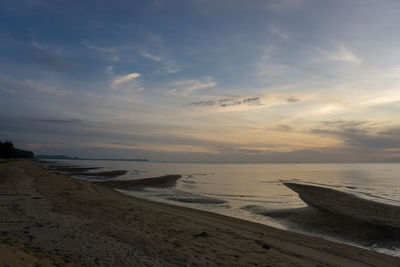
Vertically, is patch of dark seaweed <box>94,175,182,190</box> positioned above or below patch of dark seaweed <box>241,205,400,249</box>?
below

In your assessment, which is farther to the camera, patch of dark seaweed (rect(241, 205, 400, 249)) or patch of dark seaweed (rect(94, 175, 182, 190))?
patch of dark seaweed (rect(94, 175, 182, 190))

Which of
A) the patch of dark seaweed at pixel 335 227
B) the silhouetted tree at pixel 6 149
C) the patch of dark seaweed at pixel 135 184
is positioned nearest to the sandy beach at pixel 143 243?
the patch of dark seaweed at pixel 335 227

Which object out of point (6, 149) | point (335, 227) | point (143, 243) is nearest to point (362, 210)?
point (335, 227)

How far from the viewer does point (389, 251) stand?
12.6 m

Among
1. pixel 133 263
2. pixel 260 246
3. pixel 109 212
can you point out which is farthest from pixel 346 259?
pixel 109 212

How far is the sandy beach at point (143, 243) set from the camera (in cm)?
764

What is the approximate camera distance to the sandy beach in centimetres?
764

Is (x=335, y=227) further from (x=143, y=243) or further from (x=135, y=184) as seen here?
(x=135, y=184)

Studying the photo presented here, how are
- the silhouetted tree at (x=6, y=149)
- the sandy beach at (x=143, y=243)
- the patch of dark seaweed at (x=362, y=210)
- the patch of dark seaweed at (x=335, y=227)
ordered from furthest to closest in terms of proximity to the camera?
the silhouetted tree at (x=6, y=149) → the patch of dark seaweed at (x=362, y=210) → the patch of dark seaweed at (x=335, y=227) → the sandy beach at (x=143, y=243)

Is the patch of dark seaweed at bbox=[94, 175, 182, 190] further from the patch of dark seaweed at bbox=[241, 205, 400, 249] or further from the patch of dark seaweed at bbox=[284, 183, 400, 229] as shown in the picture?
the patch of dark seaweed at bbox=[284, 183, 400, 229]

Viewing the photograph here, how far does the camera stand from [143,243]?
9.55 m

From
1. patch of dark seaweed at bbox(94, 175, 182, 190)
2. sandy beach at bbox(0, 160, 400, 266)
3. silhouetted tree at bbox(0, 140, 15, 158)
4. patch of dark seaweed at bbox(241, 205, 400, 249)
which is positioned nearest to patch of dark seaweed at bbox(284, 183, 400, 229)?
patch of dark seaweed at bbox(241, 205, 400, 249)

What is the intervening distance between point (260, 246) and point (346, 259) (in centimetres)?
361

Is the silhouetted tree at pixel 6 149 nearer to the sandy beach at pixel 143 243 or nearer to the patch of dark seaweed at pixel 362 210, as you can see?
the sandy beach at pixel 143 243
